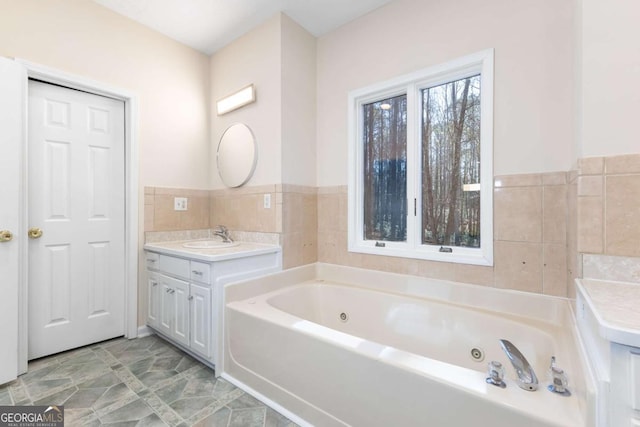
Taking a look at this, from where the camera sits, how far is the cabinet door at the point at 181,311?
1.98m

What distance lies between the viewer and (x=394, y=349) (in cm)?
124

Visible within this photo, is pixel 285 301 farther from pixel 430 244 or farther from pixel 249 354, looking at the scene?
pixel 430 244

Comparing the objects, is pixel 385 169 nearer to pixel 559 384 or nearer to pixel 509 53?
pixel 509 53

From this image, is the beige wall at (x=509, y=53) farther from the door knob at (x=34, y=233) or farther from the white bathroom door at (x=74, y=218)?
the door knob at (x=34, y=233)

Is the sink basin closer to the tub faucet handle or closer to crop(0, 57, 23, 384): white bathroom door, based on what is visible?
crop(0, 57, 23, 384): white bathroom door

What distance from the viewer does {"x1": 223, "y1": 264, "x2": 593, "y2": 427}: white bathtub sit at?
0.97 metres

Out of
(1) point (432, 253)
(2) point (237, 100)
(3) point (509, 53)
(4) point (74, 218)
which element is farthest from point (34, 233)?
(3) point (509, 53)

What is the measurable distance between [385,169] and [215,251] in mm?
1429

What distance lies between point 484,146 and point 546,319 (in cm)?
102

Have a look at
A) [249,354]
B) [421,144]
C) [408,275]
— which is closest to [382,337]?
[408,275]

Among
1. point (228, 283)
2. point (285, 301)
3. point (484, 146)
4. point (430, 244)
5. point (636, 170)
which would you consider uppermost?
point (484, 146)

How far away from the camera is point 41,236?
1970 mm

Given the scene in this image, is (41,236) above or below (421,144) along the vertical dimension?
below

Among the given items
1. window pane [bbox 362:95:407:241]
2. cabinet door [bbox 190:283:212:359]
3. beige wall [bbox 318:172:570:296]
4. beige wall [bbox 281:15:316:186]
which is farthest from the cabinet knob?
beige wall [bbox 318:172:570:296]
